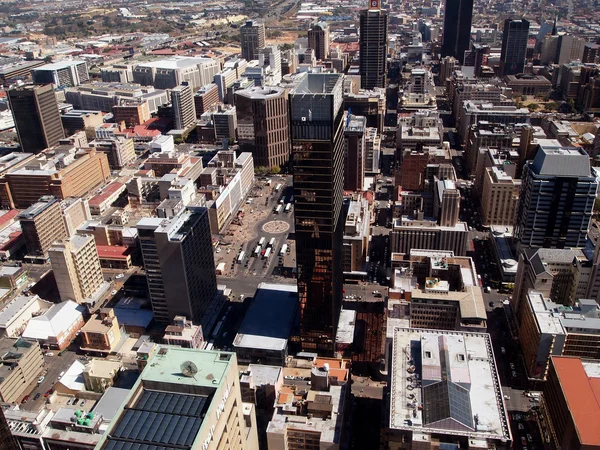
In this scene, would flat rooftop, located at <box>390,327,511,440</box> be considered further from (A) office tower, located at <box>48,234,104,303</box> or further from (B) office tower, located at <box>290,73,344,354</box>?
(A) office tower, located at <box>48,234,104,303</box>

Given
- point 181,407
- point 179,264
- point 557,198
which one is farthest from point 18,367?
point 557,198

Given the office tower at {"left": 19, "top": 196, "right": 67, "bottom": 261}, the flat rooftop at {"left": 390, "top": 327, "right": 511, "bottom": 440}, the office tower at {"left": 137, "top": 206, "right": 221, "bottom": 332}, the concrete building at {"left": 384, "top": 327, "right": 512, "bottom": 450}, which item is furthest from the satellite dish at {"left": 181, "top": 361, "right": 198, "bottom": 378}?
the office tower at {"left": 19, "top": 196, "right": 67, "bottom": 261}

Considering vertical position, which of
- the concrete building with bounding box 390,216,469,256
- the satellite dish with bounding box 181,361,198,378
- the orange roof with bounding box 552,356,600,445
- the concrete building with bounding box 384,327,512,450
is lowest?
the concrete building with bounding box 390,216,469,256

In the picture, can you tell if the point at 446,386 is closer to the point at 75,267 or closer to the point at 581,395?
the point at 581,395

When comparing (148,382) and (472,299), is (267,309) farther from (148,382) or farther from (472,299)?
(148,382)

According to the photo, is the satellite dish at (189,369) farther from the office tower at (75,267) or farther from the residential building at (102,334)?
the office tower at (75,267)

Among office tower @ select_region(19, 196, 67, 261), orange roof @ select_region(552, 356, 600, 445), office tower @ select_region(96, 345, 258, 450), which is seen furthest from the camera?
office tower @ select_region(19, 196, 67, 261)
